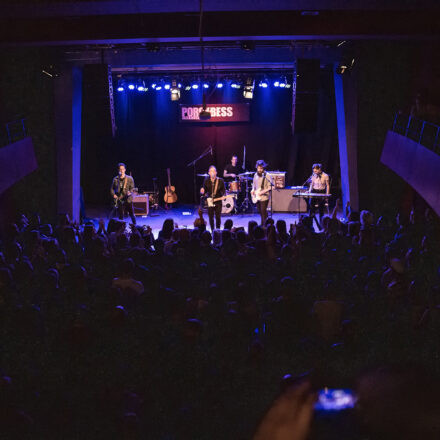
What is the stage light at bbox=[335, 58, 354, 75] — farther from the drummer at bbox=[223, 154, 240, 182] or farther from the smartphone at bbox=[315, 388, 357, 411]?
the smartphone at bbox=[315, 388, 357, 411]

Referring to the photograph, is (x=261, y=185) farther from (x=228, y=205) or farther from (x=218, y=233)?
(x=218, y=233)

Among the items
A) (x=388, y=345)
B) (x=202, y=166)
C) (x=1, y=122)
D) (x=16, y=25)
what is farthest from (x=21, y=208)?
(x=388, y=345)

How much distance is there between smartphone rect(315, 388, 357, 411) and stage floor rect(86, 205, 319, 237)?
33.7 feet

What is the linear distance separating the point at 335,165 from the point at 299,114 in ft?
14.4

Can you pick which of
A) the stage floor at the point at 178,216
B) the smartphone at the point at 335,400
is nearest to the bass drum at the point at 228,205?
the stage floor at the point at 178,216

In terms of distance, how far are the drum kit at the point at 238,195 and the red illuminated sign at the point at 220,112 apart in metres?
1.99

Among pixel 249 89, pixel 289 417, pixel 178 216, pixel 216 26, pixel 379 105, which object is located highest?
pixel 216 26

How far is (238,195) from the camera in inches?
601

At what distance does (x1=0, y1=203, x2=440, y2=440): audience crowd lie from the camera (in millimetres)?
3477

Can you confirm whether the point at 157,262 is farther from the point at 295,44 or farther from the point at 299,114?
the point at 295,44

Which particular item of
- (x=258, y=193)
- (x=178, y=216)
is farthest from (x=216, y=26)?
(x=178, y=216)

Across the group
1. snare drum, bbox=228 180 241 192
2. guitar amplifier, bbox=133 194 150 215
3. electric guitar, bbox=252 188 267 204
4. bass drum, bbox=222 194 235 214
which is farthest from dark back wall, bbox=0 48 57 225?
electric guitar, bbox=252 188 267 204

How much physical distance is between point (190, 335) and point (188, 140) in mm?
12695

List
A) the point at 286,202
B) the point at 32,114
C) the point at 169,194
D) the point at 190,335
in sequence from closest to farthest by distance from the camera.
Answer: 1. the point at 190,335
2. the point at 32,114
3. the point at 286,202
4. the point at 169,194
